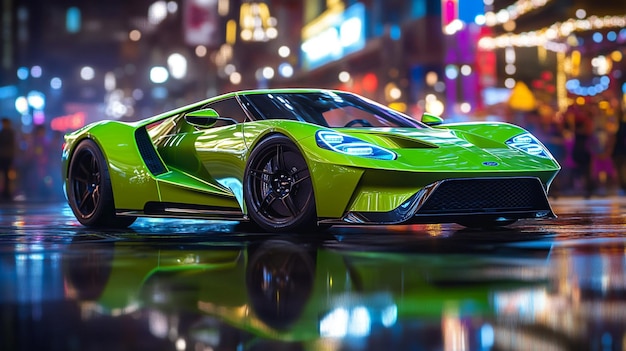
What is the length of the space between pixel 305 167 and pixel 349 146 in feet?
1.14

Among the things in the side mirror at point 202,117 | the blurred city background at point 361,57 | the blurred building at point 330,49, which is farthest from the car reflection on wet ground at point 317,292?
the blurred building at point 330,49

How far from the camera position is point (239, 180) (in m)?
7.12

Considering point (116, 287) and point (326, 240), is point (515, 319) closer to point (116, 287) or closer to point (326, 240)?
point (116, 287)

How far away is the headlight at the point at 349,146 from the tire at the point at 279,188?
213 mm

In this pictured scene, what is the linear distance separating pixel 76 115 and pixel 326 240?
69.1m

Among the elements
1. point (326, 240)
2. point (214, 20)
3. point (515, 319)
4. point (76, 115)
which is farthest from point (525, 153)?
point (76, 115)

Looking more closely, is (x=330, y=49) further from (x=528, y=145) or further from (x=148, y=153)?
(x=528, y=145)

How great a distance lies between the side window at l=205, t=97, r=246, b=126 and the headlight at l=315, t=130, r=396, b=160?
110 cm

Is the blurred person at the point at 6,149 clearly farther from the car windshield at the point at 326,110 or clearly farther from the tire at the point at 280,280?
the tire at the point at 280,280

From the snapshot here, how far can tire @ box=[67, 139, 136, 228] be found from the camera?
8.20m

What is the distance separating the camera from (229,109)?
7.73 meters

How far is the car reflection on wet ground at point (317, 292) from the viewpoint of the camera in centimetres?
299

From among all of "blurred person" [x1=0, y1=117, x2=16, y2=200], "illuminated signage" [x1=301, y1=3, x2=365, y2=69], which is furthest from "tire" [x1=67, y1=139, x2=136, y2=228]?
"illuminated signage" [x1=301, y1=3, x2=365, y2=69]

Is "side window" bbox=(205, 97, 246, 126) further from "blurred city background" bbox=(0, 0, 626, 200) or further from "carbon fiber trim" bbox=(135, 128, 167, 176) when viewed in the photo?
"blurred city background" bbox=(0, 0, 626, 200)
